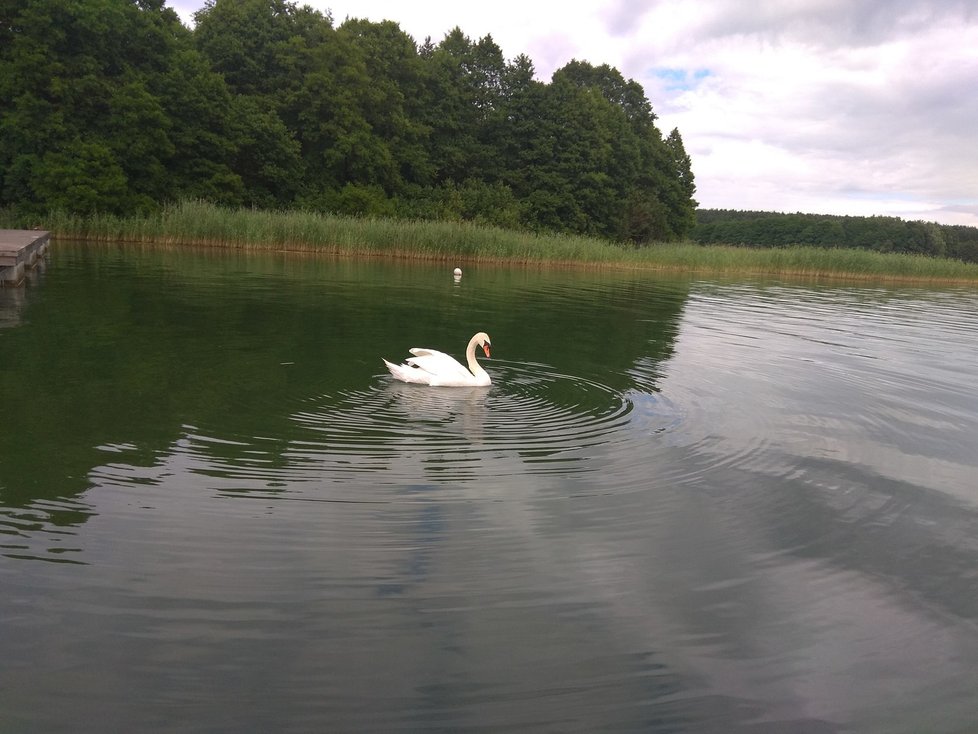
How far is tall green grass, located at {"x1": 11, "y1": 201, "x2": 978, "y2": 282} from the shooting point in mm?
31859

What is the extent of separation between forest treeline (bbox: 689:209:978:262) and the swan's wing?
8574cm

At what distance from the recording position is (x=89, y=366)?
8.31 metres

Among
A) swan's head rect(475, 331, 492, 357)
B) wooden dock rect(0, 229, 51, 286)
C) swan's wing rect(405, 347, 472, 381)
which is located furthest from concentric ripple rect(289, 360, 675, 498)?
wooden dock rect(0, 229, 51, 286)

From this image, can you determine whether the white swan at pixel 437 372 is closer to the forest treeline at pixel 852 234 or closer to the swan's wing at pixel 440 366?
the swan's wing at pixel 440 366

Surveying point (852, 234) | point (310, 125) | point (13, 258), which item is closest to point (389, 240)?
point (13, 258)

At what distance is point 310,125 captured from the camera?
50719 millimetres

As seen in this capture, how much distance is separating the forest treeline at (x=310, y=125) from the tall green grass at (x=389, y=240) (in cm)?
575

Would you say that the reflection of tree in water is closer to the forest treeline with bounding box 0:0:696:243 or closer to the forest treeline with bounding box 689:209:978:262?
the forest treeline with bounding box 0:0:696:243

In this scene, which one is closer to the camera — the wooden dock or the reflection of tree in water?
the reflection of tree in water

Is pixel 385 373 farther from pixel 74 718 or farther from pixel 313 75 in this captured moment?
pixel 313 75

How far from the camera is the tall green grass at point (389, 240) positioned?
31.9 meters

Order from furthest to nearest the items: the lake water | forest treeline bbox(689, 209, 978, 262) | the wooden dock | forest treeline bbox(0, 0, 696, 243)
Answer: forest treeline bbox(689, 209, 978, 262)
forest treeline bbox(0, 0, 696, 243)
the wooden dock
the lake water

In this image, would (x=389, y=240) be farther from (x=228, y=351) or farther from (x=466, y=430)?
(x=466, y=430)

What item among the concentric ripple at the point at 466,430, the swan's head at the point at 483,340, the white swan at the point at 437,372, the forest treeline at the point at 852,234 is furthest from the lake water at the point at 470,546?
the forest treeline at the point at 852,234
